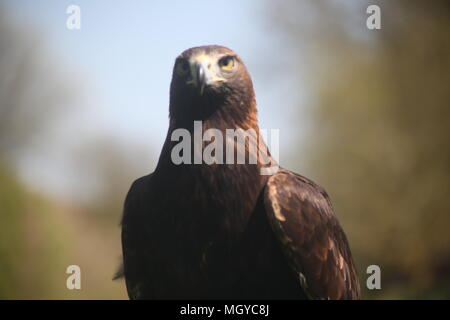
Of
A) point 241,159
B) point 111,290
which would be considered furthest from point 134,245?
point 111,290

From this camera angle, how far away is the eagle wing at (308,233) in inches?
126

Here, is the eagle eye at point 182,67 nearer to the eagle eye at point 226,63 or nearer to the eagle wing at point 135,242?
the eagle eye at point 226,63

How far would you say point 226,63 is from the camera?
3.40 m

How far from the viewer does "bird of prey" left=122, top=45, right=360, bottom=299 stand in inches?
123

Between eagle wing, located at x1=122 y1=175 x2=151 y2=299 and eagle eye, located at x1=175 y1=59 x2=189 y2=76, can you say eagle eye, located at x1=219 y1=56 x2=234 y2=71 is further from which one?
eagle wing, located at x1=122 y1=175 x2=151 y2=299

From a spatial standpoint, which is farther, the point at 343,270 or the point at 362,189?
the point at 362,189

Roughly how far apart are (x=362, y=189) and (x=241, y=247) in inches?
359

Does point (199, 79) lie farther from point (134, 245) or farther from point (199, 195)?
point (134, 245)

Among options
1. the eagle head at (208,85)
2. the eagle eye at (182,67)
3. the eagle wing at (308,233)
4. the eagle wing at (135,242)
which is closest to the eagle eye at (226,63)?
the eagle head at (208,85)

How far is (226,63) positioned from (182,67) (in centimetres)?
30

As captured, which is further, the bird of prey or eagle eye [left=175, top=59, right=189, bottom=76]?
eagle eye [left=175, top=59, right=189, bottom=76]

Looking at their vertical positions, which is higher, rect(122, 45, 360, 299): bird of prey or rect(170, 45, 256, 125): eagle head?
rect(170, 45, 256, 125): eagle head

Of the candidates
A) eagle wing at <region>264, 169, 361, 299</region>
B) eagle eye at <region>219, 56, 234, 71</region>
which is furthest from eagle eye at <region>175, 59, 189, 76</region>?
eagle wing at <region>264, 169, 361, 299</region>
